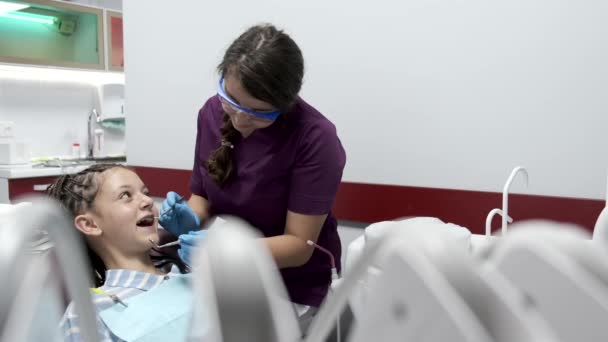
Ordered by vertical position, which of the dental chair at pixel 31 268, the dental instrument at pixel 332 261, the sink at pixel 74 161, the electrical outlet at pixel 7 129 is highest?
the dental chair at pixel 31 268

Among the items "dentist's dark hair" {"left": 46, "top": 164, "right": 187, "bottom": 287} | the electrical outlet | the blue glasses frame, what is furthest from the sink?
the blue glasses frame

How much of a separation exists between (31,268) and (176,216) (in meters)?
1.15

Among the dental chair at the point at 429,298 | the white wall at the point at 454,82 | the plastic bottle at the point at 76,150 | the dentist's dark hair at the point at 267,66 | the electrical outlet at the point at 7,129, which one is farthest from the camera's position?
the plastic bottle at the point at 76,150

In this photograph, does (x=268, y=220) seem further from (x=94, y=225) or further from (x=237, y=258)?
(x=237, y=258)

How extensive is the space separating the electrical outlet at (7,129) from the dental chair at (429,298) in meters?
3.84

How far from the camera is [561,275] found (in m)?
0.31

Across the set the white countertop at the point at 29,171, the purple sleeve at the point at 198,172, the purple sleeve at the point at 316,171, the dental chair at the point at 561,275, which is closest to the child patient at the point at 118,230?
the purple sleeve at the point at 198,172

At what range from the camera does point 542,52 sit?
5.49 feet

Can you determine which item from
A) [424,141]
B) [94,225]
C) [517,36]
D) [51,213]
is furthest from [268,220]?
[51,213]

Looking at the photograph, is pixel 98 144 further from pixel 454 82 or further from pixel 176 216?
pixel 454 82

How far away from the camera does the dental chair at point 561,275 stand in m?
0.31

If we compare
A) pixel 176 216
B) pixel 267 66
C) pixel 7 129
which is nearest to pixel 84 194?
pixel 176 216

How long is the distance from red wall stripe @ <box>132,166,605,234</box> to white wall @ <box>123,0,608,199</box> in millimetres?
34

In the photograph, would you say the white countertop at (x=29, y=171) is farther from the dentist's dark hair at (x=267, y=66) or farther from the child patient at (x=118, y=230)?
the dentist's dark hair at (x=267, y=66)
